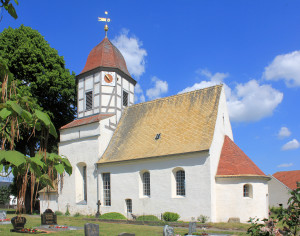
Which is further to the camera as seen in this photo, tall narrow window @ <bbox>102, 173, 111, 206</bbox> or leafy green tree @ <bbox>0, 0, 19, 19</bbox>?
tall narrow window @ <bbox>102, 173, 111, 206</bbox>

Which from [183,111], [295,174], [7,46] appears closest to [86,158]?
[183,111]

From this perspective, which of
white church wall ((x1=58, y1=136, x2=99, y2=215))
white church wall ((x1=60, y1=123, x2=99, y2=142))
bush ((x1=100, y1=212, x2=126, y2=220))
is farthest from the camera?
Result: white church wall ((x1=60, y1=123, x2=99, y2=142))

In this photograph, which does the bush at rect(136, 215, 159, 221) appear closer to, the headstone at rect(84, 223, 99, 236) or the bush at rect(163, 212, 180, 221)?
the bush at rect(163, 212, 180, 221)

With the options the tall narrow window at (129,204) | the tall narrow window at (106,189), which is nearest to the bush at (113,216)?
the tall narrow window at (129,204)

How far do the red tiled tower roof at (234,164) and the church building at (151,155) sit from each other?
3cm

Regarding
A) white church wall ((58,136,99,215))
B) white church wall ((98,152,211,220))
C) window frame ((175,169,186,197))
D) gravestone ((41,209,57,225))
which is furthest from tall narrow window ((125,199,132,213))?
gravestone ((41,209,57,225))

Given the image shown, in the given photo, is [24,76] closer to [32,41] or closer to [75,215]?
[32,41]

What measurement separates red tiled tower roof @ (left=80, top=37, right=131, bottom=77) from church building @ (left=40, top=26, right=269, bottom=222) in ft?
0.31

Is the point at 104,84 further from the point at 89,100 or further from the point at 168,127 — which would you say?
the point at 168,127

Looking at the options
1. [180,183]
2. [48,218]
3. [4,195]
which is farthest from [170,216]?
[4,195]

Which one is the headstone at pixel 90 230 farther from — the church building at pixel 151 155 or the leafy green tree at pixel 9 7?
the leafy green tree at pixel 9 7

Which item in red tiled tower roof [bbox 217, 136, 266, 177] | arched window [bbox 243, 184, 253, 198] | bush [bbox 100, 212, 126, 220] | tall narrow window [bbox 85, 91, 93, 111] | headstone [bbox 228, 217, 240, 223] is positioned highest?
tall narrow window [bbox 85, 91, 93, 111]

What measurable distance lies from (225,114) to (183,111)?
3286 millimetres

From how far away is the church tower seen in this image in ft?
90.2
